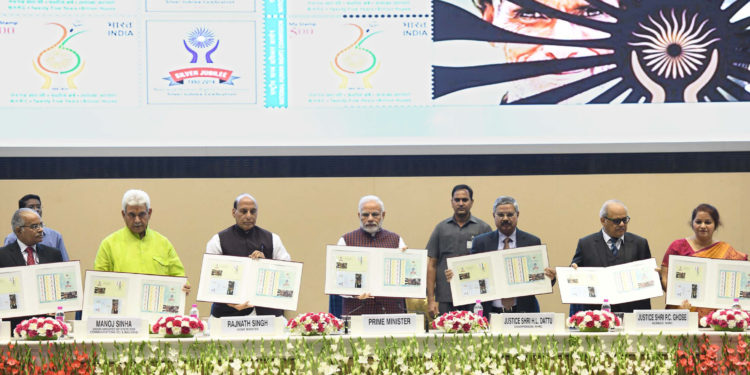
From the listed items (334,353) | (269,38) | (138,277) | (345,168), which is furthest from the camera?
(345,168)

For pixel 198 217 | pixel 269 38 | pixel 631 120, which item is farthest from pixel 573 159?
pixel 198 217

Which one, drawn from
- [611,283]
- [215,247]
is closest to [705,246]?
[611,283]

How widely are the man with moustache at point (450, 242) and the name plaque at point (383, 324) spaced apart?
1.37m

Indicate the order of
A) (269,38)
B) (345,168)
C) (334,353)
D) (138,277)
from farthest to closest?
(345,168) < (269,38) < (138,277) < (334,353)

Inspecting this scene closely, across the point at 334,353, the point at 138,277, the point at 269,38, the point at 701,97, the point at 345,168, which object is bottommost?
the point at 334,353

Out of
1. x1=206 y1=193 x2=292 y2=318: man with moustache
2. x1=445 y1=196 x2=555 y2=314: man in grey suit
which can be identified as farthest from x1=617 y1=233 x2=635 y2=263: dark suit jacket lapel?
x1=206 y1=193 x2=292 y2=318: man with moustache

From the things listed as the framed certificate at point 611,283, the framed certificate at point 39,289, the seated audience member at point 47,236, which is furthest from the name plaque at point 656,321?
the seated audience member at point 47,236

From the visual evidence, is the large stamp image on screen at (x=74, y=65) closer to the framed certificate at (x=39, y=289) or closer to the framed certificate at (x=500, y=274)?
the framed certificate at (x=39, y=289)

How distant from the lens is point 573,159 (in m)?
6.41

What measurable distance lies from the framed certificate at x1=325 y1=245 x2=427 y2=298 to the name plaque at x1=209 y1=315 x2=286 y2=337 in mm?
581

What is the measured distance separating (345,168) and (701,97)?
2.65 meters

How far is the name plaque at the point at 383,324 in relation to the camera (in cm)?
404

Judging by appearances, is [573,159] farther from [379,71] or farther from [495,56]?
[379,71]

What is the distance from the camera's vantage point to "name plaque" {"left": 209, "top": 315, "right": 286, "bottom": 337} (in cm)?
397
